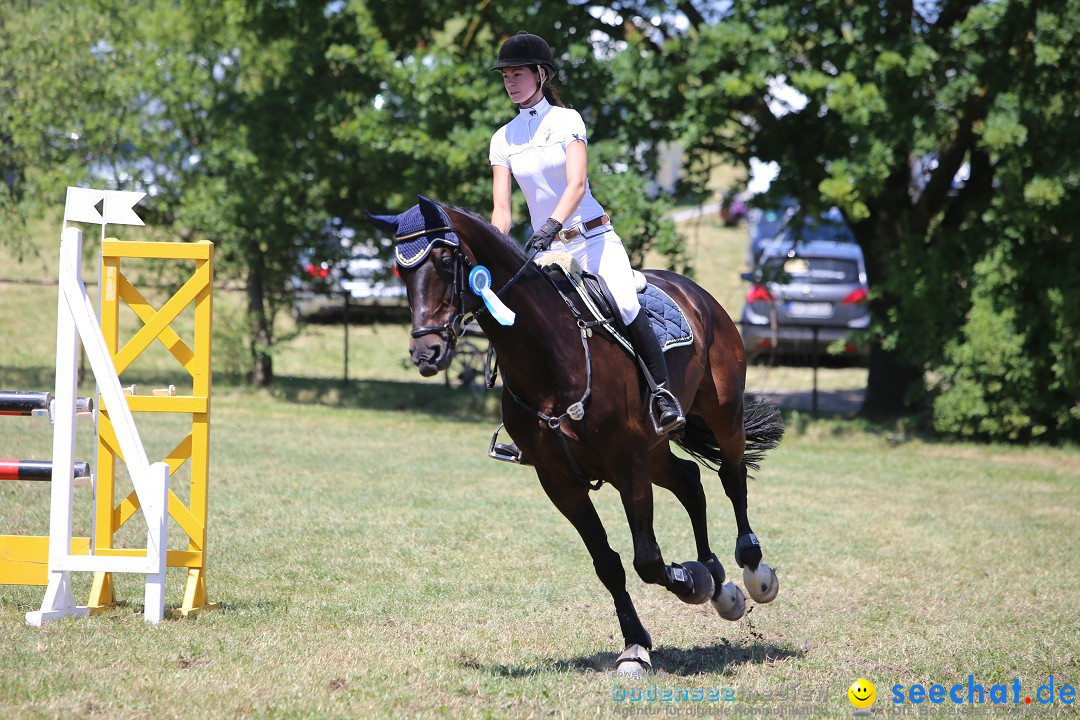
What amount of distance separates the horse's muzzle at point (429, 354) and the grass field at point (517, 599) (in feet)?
4.84

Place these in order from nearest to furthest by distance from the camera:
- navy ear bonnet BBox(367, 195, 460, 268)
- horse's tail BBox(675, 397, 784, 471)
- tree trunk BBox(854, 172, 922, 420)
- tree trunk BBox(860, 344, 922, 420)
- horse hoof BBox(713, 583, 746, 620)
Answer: navy ear bonnet BBox(367, 195, 460, 268) < horse hoof BBox(713, 583, 746, 620) < horse's tail BBox(675, 397, 784, 471) < tree trunk BBox(854, 172, 922, 420) < tree trunk BBox(860, 344, 922, 420)

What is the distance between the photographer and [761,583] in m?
6.26

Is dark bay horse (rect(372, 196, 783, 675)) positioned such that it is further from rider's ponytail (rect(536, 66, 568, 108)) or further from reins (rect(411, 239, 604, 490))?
rider's ponytail (rect(536, 66, 568, 108))

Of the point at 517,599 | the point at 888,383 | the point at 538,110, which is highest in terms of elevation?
the point at 538,110

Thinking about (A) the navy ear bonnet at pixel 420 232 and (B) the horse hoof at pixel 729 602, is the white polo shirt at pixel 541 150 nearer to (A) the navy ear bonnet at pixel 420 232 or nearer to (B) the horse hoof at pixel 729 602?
(A) the navy ear bonnet at pixel 420 232

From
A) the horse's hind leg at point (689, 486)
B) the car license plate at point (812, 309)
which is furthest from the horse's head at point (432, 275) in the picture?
the car license plate at point (812, 309)

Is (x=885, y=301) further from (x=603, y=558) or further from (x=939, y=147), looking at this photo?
(x=603, y=558)

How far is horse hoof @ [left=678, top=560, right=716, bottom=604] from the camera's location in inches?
216

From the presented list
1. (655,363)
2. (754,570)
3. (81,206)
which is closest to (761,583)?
(754,570)

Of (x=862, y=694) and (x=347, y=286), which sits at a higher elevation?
(x=347, y=286)

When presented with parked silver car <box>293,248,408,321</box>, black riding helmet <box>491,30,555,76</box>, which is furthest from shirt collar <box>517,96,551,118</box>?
parked silver car <box>293,248,408,321</box>

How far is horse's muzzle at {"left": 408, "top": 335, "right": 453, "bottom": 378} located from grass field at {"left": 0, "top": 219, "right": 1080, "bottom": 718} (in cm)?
148

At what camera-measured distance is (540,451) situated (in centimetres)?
527

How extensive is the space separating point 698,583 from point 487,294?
6.33 ft
